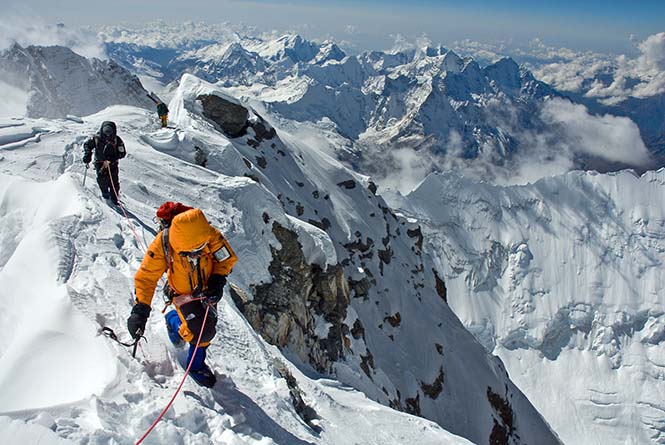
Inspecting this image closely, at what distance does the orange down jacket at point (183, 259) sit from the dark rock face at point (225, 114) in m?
36.1

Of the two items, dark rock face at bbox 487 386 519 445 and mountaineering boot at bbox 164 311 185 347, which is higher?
mountaineering boot at bbox 164 311 185 347

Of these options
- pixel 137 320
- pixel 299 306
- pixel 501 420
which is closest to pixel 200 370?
pixel 137 320

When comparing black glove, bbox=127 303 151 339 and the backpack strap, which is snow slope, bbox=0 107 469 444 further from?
the backpack strap

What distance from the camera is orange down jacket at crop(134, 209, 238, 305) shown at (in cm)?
604

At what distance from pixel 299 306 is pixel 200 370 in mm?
14054

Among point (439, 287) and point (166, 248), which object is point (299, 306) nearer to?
point (166, 248)

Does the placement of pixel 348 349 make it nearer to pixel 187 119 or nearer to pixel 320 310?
pixel 320 310

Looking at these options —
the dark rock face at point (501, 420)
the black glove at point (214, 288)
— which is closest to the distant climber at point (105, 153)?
the black glove at point (214, 288)

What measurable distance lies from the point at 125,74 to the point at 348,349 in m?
87.0

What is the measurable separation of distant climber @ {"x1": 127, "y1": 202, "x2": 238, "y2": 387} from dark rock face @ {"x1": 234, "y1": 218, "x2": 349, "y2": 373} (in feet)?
29.2

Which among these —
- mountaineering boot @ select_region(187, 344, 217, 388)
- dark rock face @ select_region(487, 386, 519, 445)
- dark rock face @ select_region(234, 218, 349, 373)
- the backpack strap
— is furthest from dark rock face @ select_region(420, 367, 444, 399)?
the backpack strap

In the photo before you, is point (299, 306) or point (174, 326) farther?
point (299, 306)

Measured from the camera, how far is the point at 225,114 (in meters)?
41.5

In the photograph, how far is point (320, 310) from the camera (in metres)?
24.7
